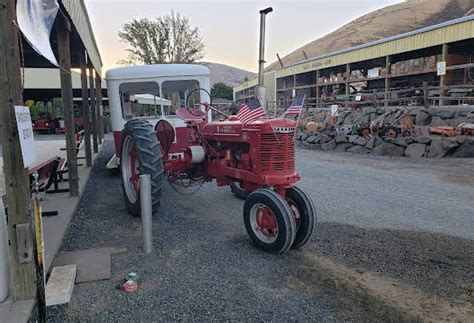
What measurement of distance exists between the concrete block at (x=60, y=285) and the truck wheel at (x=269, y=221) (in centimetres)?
176

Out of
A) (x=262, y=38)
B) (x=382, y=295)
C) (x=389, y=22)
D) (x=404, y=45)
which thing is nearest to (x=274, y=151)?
(x=382, y=295)

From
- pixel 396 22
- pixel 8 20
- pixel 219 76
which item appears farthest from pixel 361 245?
pixel 219 76

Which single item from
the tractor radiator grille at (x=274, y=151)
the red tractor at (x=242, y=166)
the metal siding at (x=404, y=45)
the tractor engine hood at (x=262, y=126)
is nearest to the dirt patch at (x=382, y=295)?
the red tractor at (x=242, y=166)

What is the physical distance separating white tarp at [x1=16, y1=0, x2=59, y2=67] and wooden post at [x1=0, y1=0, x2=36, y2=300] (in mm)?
93

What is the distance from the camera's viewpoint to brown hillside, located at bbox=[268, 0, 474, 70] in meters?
88.9

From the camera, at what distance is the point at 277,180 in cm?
429

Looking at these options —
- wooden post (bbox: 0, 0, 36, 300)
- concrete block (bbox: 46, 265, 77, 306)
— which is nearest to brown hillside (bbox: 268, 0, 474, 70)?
concrete block (bbox: 46, 265, 77, 306)

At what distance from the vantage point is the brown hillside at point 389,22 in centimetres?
8894

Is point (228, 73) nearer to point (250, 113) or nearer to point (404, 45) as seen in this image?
point (404, 45)

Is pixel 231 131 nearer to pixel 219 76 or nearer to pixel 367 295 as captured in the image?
pixel 367 295

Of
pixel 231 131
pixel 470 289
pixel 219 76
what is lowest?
pixel 470 289

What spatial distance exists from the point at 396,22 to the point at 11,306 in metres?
107

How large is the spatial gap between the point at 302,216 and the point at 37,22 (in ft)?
9.80

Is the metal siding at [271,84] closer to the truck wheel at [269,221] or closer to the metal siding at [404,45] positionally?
the metal siding at [404,45]
